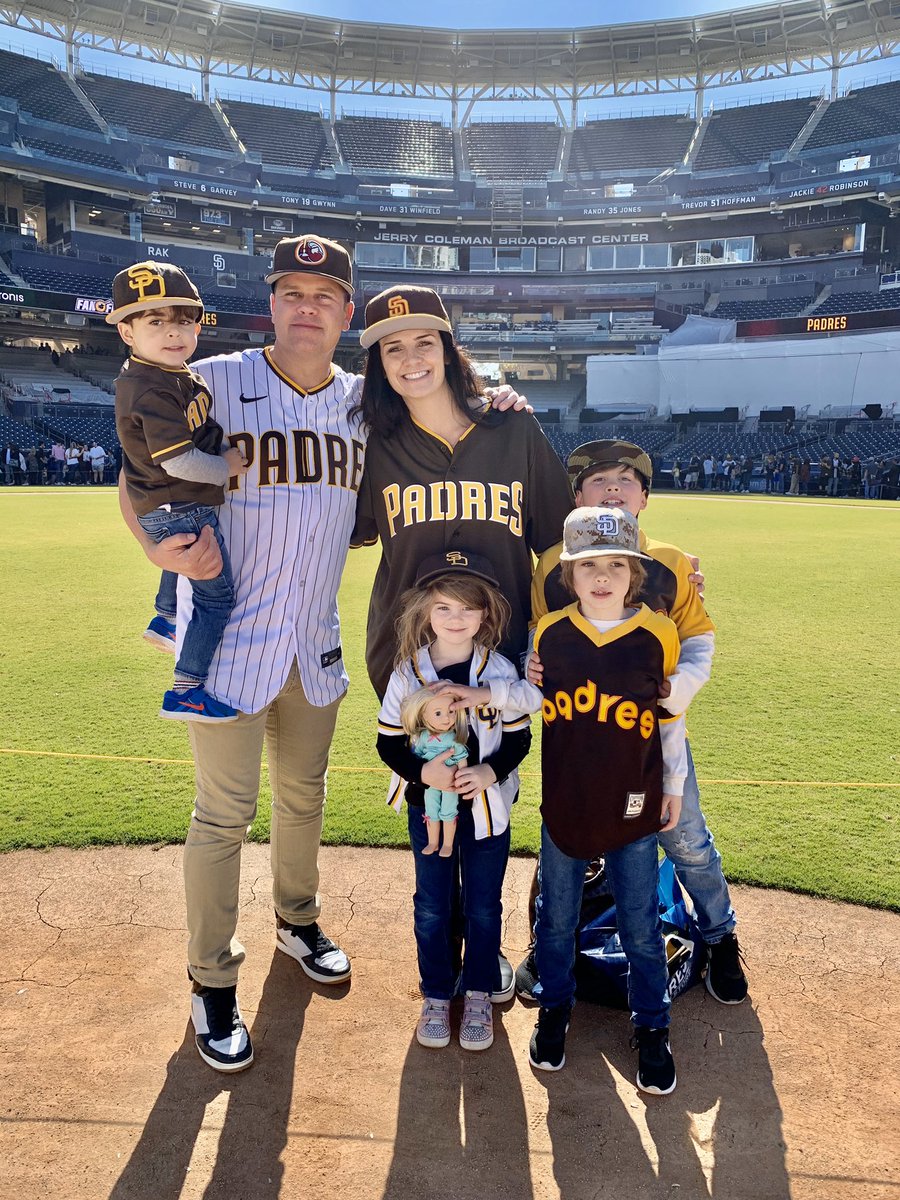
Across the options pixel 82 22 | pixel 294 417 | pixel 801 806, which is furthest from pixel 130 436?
pixel 82 22

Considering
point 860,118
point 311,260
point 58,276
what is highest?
point 860,118

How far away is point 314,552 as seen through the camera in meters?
3.11

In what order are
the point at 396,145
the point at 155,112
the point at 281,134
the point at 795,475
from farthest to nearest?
1. the point at 396,145
2. the point at 281,134
3. the point at 155,112
4. the point at 795,475

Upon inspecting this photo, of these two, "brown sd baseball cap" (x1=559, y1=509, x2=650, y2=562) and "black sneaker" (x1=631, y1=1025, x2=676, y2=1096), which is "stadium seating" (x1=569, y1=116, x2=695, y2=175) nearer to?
"brown sd baseball cap" (x1=559, y1=509, x2=650, y2=562)

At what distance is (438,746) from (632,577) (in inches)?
34.4

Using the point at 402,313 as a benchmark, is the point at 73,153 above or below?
above

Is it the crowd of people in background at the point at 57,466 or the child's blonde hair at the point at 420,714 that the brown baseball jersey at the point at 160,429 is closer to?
the child's blonde hair at the point at 420,714

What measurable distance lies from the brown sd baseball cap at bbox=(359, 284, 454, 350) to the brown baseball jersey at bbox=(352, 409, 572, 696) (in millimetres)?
363

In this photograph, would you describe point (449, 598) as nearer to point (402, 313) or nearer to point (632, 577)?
point (632, 577)

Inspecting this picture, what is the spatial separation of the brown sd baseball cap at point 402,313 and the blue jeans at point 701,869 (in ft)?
6.17

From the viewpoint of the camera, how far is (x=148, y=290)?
2.80 m

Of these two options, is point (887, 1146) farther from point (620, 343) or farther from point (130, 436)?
point (620, 343)

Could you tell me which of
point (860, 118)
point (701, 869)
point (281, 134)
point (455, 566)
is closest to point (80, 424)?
point (281, 134)

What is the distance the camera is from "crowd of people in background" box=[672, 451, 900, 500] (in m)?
28.2
